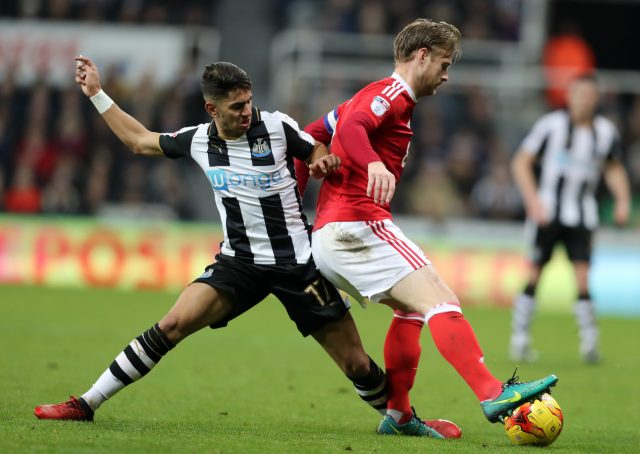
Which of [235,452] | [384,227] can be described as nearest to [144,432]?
[235,452]

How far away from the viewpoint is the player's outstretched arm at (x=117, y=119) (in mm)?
6016

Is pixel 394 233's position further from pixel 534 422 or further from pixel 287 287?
pixel 534 422

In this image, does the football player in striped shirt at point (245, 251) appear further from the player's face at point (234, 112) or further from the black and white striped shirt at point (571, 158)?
the black and white striped shirt at point (571, 158)

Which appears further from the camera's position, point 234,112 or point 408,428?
point 408,428

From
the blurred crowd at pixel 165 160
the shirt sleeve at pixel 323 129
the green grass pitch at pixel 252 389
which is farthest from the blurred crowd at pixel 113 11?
the shirt sleeve at pixel 323 129

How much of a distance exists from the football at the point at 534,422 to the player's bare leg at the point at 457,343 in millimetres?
144

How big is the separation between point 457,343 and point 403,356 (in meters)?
0.71

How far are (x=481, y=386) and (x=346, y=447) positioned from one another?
69 cm

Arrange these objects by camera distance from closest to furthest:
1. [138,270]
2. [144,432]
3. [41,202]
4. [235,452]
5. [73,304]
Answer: [235,452] → [144,432] → [73,304] → [138,270] → [41,202]

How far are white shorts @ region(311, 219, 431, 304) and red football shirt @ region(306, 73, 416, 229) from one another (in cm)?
6

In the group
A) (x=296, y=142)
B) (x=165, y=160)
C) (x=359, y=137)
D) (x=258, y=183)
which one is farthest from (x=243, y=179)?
(x=165, y=160)

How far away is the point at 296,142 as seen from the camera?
5.92 m

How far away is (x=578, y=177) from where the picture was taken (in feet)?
34.6

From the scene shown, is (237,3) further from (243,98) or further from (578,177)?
(243,98)
